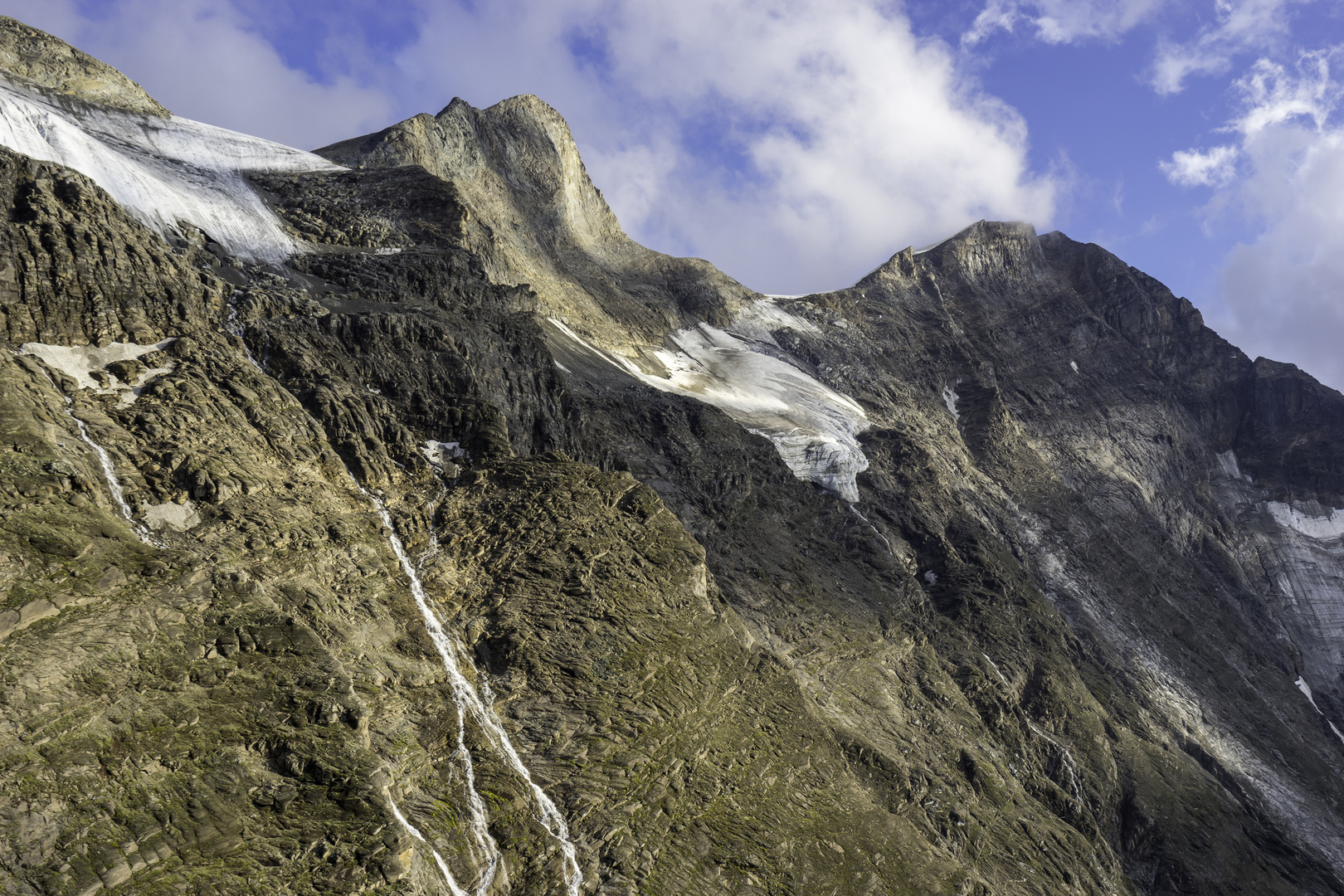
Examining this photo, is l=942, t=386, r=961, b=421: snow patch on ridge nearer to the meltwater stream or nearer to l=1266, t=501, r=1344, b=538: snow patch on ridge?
l=1266, t=501, r=1344, b=538: snow patch on ridge

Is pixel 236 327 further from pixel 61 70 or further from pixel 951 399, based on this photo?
pixel 951 399

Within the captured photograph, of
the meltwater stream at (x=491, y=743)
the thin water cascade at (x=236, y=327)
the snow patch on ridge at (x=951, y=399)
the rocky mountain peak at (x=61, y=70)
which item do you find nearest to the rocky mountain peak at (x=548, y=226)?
the rocky mountain peak at (x=61, y=70)

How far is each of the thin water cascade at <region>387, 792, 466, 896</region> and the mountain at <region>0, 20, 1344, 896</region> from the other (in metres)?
0.27

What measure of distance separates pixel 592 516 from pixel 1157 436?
4676 inches

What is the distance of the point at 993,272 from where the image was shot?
161 m

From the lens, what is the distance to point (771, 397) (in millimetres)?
102562

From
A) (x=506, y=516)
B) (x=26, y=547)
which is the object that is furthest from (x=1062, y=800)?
(x=26, y=547)

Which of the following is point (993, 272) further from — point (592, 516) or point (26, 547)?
point (26, 547)

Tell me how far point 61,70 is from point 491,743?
74.6 meters

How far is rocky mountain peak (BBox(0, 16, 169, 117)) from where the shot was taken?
70.8m

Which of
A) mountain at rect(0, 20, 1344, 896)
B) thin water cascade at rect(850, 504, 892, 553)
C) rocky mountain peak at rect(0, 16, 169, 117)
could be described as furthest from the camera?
thin water cascade at rect(850, 504, 892, 553)

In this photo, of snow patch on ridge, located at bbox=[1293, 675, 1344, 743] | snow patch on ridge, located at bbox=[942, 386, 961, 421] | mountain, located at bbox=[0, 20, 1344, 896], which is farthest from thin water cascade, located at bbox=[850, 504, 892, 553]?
snow patch on ridge, located at bbox=[1293, 675, 1344, 743]

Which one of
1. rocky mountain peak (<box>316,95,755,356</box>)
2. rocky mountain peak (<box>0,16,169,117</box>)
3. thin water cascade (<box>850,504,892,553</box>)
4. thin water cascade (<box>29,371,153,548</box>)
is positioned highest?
rocky mountain peak (<box>316,95,755,356</box>)

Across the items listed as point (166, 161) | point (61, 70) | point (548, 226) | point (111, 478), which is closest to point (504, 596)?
point (111, 478)
